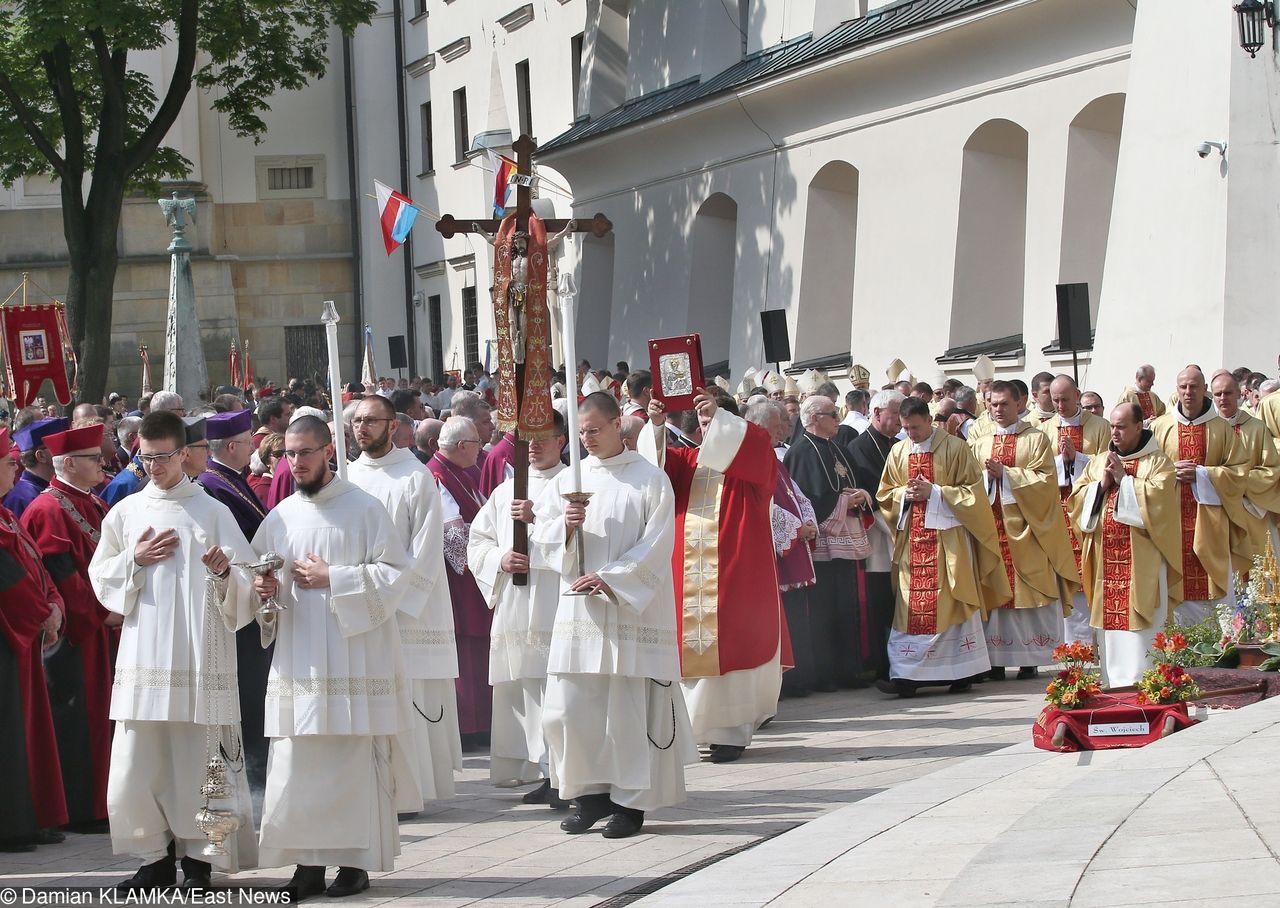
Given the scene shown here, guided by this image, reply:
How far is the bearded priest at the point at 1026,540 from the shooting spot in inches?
493

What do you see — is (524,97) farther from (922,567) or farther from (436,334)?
(922,567)

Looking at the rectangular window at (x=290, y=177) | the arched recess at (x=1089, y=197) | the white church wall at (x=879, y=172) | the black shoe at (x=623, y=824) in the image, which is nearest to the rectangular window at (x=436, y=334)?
the rectangular window at (x=290, y=177)

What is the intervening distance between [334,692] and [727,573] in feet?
11.8

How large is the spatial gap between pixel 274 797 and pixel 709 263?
70.6ft

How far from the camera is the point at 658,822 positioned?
8.31m

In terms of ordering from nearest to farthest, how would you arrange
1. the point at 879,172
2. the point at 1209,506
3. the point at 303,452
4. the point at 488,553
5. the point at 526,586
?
the point at 303,452 → the point at 526,586 → the point at 488,553 → the point at 1209,506 → the point at 879,172

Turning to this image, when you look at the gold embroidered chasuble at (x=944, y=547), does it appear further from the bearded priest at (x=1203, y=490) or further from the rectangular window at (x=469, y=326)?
the rectangular window at (x=469, y=326)

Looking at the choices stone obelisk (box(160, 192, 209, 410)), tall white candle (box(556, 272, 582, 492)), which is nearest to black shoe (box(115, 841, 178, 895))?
tall white candle (box(556, 272, 582, 492))

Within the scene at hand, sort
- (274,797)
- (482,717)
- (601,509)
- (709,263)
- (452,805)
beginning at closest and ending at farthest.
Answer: (274,797), (601,509), (452,805), (482,717), (709,263)

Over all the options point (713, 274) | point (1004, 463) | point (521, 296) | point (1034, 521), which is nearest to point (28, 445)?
point (521, 296)

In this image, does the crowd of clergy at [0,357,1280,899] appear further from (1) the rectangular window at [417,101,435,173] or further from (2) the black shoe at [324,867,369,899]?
(1) the rectangular window at [417,101,435,173]

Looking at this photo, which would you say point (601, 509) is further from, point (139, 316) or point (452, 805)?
point (139, 316)

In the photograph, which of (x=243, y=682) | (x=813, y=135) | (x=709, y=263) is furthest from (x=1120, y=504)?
(x=709, y=263)

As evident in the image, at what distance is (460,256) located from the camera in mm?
36375
